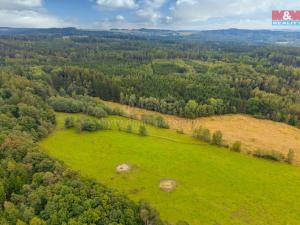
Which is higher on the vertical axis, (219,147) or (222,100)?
(222,100)

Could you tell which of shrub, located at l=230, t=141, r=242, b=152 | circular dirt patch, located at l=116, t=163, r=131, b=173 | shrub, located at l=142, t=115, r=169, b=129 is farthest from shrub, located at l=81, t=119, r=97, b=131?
shrub, located at l=230, t=141, r=242, b=152

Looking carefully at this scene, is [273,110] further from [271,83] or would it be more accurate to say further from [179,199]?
[179,199]

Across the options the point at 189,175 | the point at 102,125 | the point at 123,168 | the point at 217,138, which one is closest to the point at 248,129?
the point at 217,138

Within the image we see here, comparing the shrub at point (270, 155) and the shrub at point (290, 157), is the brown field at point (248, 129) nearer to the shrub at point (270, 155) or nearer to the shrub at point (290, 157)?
the shrub at point (290, 157)

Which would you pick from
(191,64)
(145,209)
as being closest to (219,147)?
(145,209)

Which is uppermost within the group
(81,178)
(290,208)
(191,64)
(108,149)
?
(191,64)

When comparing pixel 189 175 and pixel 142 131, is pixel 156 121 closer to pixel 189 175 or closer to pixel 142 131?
pixel 142 131

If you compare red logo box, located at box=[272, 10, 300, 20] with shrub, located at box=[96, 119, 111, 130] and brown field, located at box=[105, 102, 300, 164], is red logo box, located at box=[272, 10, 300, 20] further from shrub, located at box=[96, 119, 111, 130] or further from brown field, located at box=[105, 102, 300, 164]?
shrub, located at box=[96, 119, 111, 130]

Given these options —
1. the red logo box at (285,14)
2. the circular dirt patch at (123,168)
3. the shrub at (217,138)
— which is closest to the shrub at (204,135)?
the shrub at (217,138)
